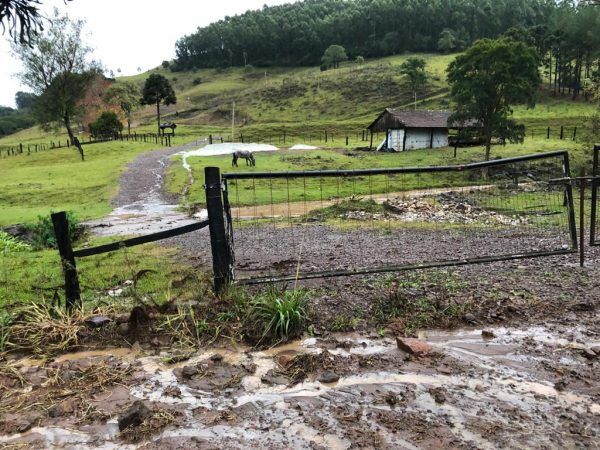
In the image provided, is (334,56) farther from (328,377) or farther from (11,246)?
(328,377)

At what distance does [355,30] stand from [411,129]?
101538 millimetres

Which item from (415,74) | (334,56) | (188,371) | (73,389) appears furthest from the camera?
(334,56)

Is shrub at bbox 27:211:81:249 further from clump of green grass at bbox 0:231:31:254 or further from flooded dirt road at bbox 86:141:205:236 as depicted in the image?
flooded dirt road at bbox 86:141:205:236

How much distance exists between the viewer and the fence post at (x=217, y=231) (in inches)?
215

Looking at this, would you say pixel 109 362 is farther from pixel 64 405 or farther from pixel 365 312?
pixel 365 312

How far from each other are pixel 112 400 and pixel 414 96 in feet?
243

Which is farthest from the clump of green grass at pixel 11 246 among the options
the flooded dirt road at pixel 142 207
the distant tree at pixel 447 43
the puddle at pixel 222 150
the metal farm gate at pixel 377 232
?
the distant tree at pixel 447 43

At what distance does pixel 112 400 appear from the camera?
13.2ft

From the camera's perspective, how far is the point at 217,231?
18.4 feet

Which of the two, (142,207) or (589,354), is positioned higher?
(589,354)

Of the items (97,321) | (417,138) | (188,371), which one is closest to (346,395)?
(188,371)

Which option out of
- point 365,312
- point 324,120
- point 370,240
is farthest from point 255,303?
point 324,120

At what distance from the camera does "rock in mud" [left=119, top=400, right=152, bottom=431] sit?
3.60 m

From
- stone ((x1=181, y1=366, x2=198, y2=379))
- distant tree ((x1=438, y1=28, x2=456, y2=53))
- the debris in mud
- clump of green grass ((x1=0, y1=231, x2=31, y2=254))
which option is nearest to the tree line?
distant tree ((x1=438, y1=28, x2=456, y2=53))
